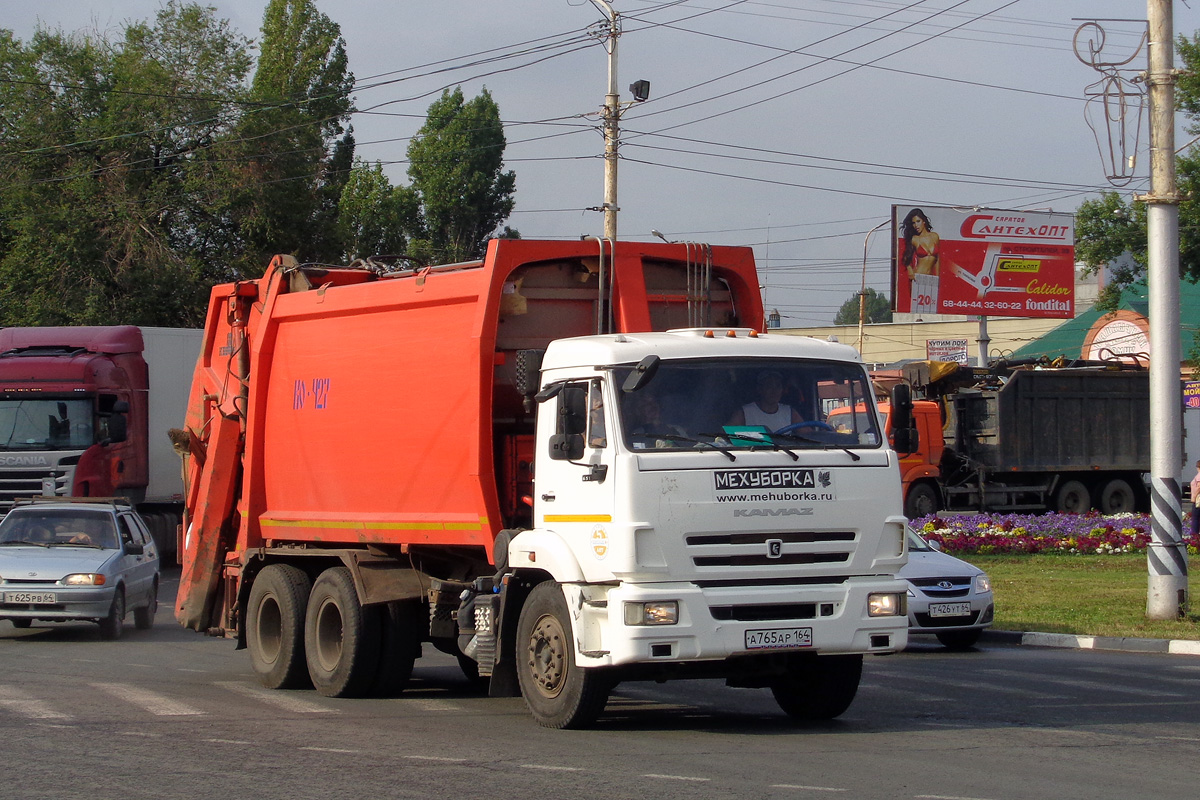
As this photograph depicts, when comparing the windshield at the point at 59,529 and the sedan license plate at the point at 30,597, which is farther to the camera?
the windshield at the point at 59,529

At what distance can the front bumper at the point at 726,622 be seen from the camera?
336 inches

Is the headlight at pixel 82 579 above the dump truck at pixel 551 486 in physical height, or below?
below

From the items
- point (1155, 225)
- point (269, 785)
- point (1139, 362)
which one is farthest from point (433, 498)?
point (1139, 362)

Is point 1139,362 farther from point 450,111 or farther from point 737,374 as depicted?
point 450,111

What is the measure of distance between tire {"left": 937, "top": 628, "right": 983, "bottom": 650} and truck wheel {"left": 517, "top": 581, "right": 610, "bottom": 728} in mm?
7177

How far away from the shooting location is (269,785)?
24.6 feet

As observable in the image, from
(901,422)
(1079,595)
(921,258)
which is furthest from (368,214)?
(901,422)

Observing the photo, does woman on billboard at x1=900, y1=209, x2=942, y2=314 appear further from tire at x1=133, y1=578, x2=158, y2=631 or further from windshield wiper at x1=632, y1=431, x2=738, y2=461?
windshield wiper at x1=632, y1=431, x2=738, y2=461

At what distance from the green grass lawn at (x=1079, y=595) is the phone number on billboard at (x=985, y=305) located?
16.7 meters

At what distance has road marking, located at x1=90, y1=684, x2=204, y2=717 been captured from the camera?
10312mm

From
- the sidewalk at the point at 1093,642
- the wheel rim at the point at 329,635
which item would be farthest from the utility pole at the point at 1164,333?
the wheel rim at the point at 329,635

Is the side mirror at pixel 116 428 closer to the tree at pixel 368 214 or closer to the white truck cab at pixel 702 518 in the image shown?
the white truck cab at pixel 702 518

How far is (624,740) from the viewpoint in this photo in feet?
29.6

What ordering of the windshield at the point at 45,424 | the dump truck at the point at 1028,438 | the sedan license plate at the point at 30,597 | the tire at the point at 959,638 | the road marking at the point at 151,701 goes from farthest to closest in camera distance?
the dump truck at the point at 1028,438
the windshield at the point at 45,424
the sedan license plate at the point at 30,597
the tire at the point at 959,638
the road marking at the point at 151,701
